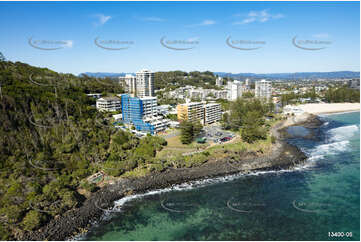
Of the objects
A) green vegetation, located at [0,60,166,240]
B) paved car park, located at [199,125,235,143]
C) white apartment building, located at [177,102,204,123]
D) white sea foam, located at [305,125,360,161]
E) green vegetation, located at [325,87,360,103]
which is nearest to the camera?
green vegetation, located at [0,60,166,240]

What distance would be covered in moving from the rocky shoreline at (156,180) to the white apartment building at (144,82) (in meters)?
18.5

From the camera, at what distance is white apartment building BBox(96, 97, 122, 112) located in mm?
22438

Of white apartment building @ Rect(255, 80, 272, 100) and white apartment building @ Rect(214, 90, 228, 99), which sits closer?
white apartment building @ Rect(214, 90, 228, 99)

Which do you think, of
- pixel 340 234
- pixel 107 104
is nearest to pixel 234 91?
pixel 107 104

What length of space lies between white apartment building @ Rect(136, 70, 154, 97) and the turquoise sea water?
70.5 feet

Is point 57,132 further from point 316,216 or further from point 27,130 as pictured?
point 316,216

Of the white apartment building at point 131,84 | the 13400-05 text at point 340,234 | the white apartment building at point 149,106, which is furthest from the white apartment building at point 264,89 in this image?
the 13400-05 text at point 340,234

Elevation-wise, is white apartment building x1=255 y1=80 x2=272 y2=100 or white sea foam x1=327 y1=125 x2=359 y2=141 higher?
white apartment building x1=255 y1=80 x2=272 y2=100

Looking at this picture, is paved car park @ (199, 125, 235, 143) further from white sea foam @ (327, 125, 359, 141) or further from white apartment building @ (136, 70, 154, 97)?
white apartment building @ (136, 70, 154, 97)

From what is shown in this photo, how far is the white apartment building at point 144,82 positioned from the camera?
101 ft

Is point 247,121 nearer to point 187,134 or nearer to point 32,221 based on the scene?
point 187,134

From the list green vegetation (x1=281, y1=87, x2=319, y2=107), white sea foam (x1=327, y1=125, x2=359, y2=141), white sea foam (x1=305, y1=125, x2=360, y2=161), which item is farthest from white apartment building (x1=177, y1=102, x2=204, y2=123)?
green vegetation (x1=281, y1=87, x2=319, y2=107)

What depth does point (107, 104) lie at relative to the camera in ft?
73.8

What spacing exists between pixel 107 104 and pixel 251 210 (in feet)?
56.0
